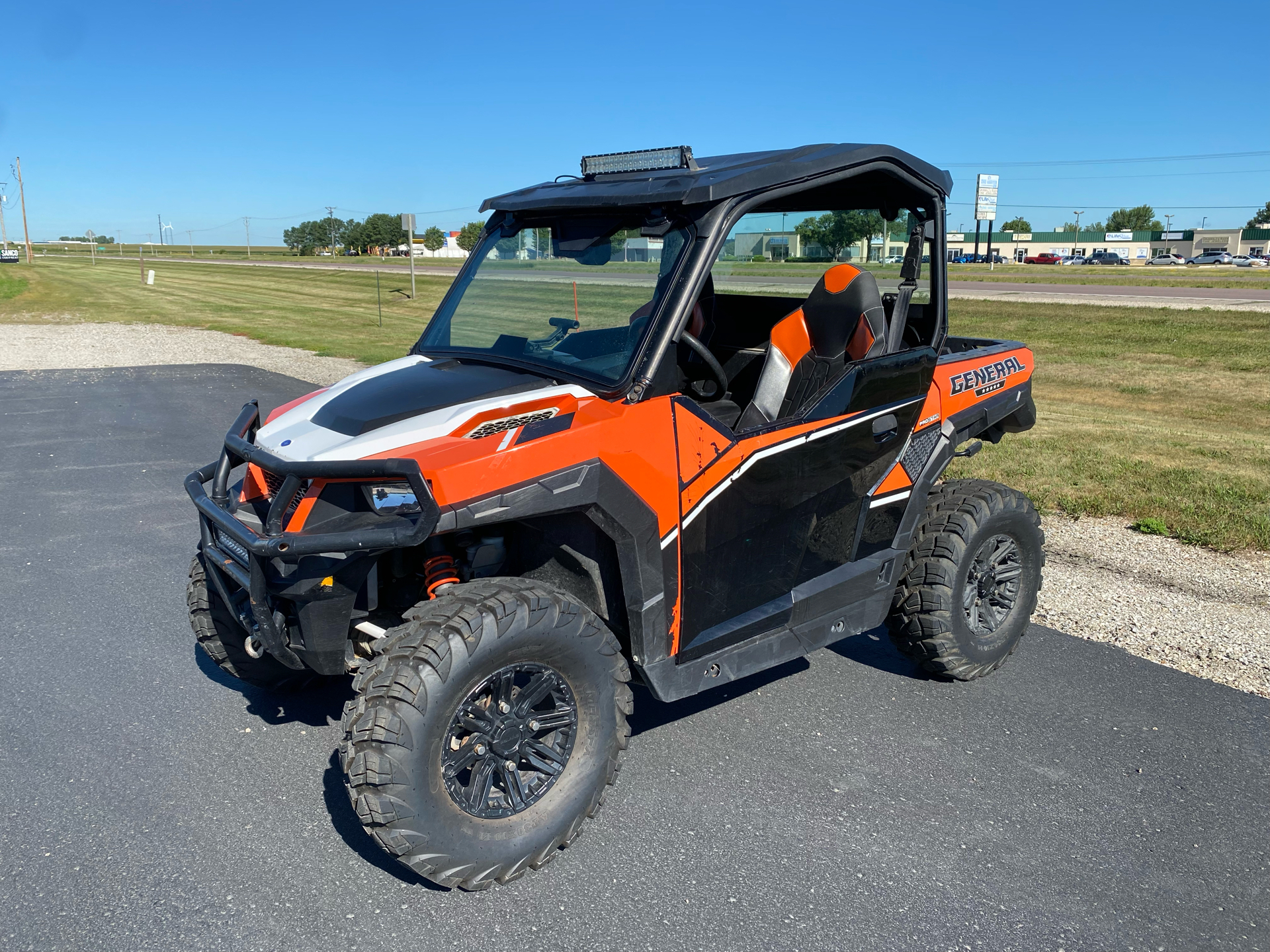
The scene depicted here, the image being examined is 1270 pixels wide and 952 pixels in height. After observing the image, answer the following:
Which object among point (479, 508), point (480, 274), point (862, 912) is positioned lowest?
point (862, 912)

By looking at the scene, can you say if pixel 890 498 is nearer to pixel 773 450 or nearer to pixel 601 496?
pixel 773 450

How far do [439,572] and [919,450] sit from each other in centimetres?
209

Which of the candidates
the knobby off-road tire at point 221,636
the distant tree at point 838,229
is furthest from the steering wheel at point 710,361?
the knobby off-road tire at point 221,636

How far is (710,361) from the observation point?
3549 millimetres

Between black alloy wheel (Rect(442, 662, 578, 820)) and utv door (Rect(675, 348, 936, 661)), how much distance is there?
522 millimetres

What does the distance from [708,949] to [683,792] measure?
81cm

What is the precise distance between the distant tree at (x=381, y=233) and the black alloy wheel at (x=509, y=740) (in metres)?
114

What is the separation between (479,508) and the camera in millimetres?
2887

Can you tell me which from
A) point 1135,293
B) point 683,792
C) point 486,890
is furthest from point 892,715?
point 1135,293

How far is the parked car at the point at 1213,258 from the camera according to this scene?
84.5 meters

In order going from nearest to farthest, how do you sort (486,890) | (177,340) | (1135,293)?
(486,890) → (177,340) → (1135,293)

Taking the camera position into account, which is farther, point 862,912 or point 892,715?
point 892,715

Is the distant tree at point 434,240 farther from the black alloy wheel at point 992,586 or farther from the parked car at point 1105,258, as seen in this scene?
the black alloy wheel at point 992,586

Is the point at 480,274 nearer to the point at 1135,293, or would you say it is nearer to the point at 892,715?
the point at 892,715
